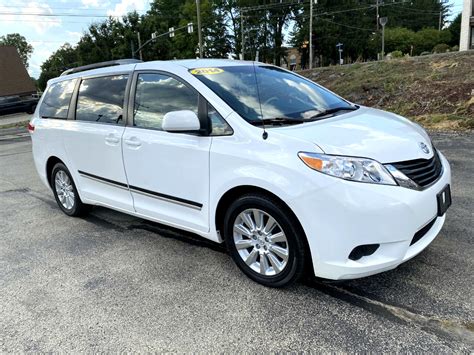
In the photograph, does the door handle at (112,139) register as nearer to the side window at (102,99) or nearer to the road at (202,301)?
the side window at (102,99)

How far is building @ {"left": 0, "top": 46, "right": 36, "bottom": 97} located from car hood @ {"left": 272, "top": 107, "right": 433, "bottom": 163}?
102 feet

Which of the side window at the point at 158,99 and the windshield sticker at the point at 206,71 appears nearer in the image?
the side window at the point at 158,99

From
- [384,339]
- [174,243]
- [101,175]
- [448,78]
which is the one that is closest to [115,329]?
[174,243]

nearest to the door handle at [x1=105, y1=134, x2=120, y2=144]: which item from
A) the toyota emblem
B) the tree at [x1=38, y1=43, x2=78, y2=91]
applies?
the toyota emblem

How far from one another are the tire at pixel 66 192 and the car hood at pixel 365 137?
9.99 feet

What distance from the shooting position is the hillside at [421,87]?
9.70 m

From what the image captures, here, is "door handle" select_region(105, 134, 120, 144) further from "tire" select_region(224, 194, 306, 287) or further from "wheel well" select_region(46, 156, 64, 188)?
"tire" select_region(224, 194, 306, 287)

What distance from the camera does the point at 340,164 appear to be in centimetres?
283

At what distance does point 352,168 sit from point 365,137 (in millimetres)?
388

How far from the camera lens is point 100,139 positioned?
14.4 ft

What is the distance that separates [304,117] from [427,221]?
1235 millimetres

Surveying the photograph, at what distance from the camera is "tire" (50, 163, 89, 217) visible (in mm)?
5152

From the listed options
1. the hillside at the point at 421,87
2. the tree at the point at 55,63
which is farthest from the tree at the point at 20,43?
the hillside at the point at 421,87

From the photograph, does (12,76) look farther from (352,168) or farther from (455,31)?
(455,31)
